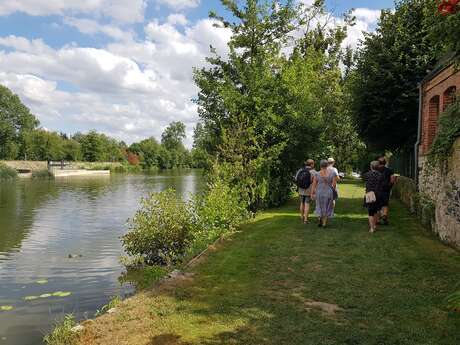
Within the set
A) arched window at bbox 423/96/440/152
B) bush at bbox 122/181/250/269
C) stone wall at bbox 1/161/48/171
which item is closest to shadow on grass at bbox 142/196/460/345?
bush at bbox 122/181/250/269

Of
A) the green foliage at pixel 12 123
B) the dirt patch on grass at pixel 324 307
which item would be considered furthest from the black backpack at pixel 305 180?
the green foliage at pixel 12 123

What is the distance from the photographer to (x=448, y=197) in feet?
30.3

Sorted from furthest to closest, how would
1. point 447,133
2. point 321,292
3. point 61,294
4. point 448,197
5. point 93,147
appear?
point 93,147 < point 61,294 < point 448,197 < point 447,133 < point 321,292

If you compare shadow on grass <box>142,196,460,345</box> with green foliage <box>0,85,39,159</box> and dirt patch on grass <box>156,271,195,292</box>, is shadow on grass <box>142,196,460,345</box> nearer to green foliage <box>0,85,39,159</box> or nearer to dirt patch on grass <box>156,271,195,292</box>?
dirt patch on grass <box>156,271,195,292</box>

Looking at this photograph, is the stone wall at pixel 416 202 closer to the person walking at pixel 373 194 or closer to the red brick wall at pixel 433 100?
the person walking at pixel 373 194

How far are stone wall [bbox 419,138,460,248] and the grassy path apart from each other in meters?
0.41

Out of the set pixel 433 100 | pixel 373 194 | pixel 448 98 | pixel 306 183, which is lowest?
pixel 373 194

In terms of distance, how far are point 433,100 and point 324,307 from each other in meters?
10.3

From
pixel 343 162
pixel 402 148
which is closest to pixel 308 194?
pixel 402 148

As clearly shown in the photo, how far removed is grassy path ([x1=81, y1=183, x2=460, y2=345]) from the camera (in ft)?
16.1

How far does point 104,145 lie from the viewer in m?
103

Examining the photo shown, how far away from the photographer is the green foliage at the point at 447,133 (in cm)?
871

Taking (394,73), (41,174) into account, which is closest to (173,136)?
(41,174)

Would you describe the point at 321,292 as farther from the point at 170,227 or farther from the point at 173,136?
the point at 173,136
